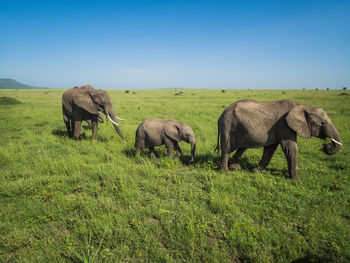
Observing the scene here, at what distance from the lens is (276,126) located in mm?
4836

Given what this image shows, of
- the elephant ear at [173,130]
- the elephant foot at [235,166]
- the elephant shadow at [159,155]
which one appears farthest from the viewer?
the elephant shadow at [159,155]

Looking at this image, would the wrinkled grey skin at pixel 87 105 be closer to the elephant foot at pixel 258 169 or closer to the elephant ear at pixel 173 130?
the elephant ear at pixel 173 130

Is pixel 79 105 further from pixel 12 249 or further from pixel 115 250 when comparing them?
pixel 115 250

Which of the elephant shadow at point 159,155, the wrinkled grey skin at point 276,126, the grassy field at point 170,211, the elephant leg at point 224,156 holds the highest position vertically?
the wrinkled grey skin at point 276,126

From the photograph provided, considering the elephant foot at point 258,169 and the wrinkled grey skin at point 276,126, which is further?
the elephant foot at point 258,169

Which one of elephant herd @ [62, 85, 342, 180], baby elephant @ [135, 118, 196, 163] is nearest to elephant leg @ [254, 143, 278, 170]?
elephant herd @ [62, 85, 342, 180]

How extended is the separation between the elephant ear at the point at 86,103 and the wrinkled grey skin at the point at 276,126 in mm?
6274

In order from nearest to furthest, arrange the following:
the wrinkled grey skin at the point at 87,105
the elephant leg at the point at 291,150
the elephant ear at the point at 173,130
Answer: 1. the elephant leg at the point at 291,150
2. the elephant ear at the point at 173,130
3. the wrinkled grey skin at the point at 87,105

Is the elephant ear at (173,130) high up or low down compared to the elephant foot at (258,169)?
up

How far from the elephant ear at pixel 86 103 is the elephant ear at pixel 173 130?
4227 mm

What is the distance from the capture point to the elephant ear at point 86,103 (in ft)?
27.5

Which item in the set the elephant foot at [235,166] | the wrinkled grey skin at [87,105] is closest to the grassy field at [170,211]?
the elephant foot at [235,166]

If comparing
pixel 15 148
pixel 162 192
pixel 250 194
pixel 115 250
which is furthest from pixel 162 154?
pixel 15 148

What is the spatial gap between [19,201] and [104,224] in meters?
2.64
